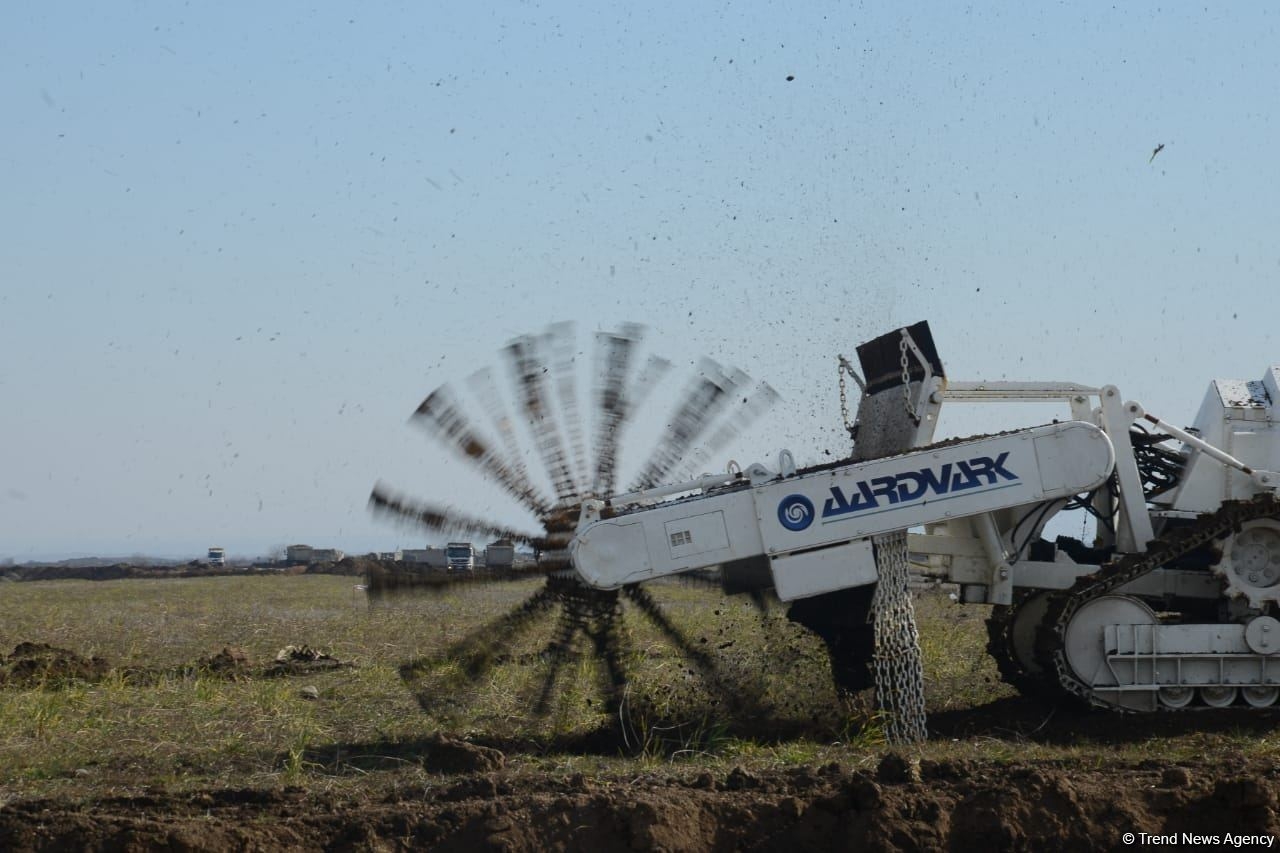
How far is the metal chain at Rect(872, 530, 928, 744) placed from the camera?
11.5m

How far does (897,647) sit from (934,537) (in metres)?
1.13

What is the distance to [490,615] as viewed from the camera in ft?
76.8

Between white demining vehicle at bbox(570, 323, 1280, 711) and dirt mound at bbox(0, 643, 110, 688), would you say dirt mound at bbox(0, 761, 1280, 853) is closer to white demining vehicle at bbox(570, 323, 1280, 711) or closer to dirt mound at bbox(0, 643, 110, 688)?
white demining vehicle at bbox(570, 323, 1280, 711)

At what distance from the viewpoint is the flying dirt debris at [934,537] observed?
11.4 m

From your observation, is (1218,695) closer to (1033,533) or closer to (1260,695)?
(1260,695)

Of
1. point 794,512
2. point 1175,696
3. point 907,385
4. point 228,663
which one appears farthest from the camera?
point 228,663

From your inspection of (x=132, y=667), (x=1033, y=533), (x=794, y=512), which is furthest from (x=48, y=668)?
(x=1033, y=533)

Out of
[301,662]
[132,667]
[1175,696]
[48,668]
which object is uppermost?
[48,668]

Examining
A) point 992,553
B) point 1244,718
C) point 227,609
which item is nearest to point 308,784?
point 992,553

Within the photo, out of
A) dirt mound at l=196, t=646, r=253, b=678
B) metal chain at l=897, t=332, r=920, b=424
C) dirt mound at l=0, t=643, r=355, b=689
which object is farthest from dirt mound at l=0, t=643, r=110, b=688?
metal chain at l=897, t=332, r=920, b=424

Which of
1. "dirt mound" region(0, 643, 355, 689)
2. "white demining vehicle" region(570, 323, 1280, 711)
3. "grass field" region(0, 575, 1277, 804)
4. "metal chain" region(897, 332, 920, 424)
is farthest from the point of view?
"dirt mound" region(0, 643, 355, 689)

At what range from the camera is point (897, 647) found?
1151cm

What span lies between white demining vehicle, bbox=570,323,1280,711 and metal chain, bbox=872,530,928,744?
10 cm

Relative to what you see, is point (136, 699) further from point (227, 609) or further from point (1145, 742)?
point (227, 609)
